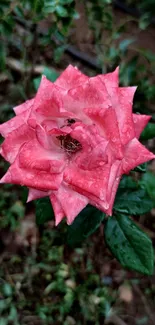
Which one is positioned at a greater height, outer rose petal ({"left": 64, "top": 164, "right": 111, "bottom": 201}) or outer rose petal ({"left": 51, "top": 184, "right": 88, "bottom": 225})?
outer rose petal ({"left": 64, "top": 164, "right": 111, "bottom": 201})

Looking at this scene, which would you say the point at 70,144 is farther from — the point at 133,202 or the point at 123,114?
the point at 133,202

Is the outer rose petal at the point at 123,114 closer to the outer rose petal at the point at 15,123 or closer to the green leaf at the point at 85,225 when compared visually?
the outer rose petal at the point at 15,123

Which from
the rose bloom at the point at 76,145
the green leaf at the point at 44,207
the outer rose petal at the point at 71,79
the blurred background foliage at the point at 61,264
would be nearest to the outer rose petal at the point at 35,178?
the rose bloom at the point at 76,145

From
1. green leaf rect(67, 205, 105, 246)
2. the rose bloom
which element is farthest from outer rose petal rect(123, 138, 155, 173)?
green leaf rect(67, 205, 105, 246)

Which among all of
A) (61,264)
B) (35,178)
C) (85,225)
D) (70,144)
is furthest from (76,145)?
(61,264)

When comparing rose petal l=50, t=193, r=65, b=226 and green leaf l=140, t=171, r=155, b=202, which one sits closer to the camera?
rose petal l=50, t=193, r=65, b=226

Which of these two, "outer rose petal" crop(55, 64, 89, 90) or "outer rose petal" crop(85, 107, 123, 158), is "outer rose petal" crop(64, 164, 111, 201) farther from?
"outer rose petal" crop(55, 64, 89, 90)
